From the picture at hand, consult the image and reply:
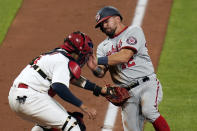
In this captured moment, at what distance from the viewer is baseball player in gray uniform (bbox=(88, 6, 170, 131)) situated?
7.53 meters

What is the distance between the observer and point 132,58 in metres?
7.64

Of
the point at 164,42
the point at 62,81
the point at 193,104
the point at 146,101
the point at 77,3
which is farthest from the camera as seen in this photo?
the point at 77,3

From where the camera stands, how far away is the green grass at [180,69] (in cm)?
881

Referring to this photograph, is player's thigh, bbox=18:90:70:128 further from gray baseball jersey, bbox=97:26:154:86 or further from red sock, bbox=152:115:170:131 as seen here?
red sock, bbox=152:115:170:131

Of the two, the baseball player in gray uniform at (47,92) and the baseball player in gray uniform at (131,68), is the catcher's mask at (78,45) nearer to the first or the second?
the baseball player in gray uniform at (47,92)

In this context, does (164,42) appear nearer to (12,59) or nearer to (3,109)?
(12,59)

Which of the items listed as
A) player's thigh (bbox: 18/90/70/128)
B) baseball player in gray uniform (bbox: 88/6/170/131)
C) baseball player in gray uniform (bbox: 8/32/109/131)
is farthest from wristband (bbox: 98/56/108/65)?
player's thigh (bbox: 18/90/70/128)

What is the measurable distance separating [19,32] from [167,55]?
365 cm

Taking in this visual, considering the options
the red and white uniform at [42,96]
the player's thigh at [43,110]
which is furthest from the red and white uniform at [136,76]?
the player's thigh at [43,110]

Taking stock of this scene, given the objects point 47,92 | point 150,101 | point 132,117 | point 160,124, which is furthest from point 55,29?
point 47,92

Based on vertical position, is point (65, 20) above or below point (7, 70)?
above

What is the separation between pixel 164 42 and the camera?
11477 mm

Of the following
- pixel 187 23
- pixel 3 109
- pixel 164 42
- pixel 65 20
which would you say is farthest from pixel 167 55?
pixel 3 109

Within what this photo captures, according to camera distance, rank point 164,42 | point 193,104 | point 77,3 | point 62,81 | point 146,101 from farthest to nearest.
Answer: point 77,3, point 164,42, point 193,104, point 146,101, point 62,81
